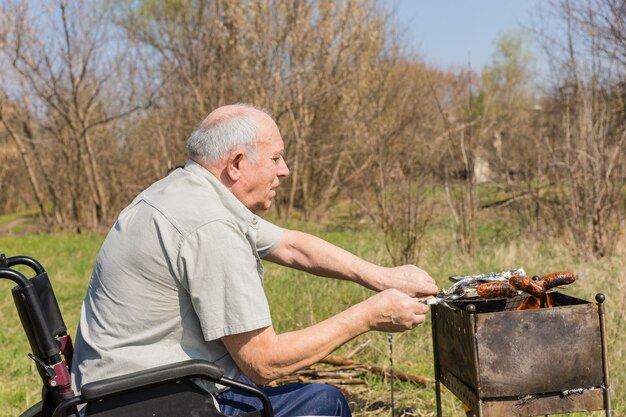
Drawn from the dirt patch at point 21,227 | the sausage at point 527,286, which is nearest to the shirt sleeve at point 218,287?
the sausage at point 527,286

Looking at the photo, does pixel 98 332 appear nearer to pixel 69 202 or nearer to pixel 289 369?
pixel 289 369

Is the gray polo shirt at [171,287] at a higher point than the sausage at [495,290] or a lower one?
higher

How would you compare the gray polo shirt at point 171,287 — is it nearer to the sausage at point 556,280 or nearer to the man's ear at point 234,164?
A: the man's ear at point 234,164

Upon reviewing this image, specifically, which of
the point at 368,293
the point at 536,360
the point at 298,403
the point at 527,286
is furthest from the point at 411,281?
the point at 368,293

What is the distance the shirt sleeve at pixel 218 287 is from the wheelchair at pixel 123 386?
15 cm

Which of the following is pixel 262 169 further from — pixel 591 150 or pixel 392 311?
pixel 591 150

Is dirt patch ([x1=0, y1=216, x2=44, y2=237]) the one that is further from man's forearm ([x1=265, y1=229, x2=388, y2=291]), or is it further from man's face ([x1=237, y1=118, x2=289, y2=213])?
man's face ([x1=237, y1=118, x2=289, y2=213])

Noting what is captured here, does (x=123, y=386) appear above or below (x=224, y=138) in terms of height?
below

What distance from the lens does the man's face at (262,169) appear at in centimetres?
272

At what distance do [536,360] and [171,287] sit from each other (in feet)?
4.41

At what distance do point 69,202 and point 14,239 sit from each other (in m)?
3.26

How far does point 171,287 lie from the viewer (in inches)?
97.9

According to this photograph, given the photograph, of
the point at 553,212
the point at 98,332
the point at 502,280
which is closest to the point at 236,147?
the point at 98,332

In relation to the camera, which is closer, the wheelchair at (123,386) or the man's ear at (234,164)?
the wheelchair at (123,386)
